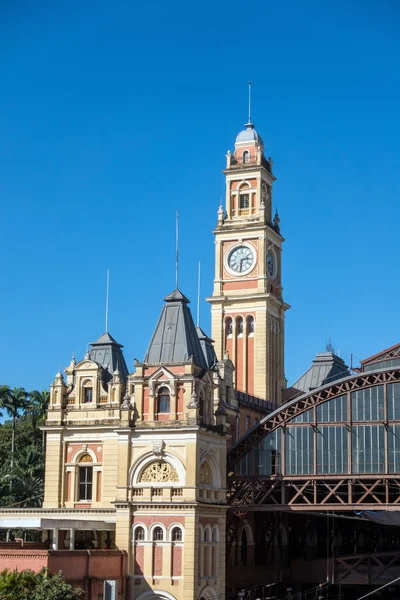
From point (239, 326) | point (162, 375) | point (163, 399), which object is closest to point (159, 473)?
point (163, 399)

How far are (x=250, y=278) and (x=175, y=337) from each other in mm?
37787

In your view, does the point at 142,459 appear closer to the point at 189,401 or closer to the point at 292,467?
the point at 189,401

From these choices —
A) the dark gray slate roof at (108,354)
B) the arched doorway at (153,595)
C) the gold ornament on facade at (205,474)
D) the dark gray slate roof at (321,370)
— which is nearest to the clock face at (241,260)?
the dark gray slate roof at (321,370)

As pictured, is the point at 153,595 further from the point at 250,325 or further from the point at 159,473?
the point at 250,325

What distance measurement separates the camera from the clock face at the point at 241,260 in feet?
361

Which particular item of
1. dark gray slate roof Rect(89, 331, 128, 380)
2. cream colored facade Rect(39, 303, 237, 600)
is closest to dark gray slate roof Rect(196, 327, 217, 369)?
dark gray slate roof Rect(89, 331, 128, 380)

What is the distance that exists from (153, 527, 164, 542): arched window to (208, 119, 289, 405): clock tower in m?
39.3

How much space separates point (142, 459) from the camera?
69625 mm

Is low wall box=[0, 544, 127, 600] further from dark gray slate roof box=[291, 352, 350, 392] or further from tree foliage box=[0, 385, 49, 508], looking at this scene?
dark gray slate roof box=[291, 352, 350, 392]

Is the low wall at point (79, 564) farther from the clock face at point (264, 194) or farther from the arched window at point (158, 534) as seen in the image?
the clock face at point (264, 194)

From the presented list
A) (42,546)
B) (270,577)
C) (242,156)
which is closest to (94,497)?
(42,546)

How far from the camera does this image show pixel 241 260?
4353 inches

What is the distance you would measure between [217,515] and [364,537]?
117 ft

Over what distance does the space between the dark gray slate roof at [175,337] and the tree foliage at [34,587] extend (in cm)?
1817
